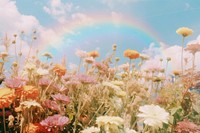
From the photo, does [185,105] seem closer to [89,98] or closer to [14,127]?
[89,98]

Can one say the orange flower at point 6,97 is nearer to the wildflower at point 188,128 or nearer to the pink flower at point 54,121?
the pink flower at point 54,121

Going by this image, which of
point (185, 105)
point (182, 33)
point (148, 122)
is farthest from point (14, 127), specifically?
point (182, 33)

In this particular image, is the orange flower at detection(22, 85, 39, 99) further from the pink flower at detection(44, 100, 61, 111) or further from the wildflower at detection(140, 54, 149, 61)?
the wildflower at detection(140, 54, 149, 61)

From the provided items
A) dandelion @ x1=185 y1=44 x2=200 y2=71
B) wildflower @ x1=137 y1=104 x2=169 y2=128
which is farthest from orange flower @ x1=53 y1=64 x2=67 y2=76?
dandelion @ x1=185 y1=44 x2=200 y2=71

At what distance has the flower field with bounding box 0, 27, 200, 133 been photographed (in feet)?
6.15

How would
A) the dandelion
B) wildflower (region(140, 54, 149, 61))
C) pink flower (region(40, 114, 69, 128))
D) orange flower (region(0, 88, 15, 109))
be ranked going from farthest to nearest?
wildflower (region(140, 54, 149, 61)), the dandelion, pink flower (region(40, 114, 69, 128)), orange flower (region(0, 88, 15, 109))

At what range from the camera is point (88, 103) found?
256 centimetres

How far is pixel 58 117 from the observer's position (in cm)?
208

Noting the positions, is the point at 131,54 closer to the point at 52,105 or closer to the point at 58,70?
the point at 58,70

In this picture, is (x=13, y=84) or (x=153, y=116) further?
(x=13, y=84)

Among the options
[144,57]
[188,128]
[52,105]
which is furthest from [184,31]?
[52,105]

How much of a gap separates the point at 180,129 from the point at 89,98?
688 millimetres

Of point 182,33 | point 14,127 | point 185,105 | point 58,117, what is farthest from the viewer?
point 182,33

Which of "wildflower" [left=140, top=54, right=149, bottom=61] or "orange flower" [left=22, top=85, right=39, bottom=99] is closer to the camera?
"orange flower" [left=22, top=85, right=39, bottom=99]
